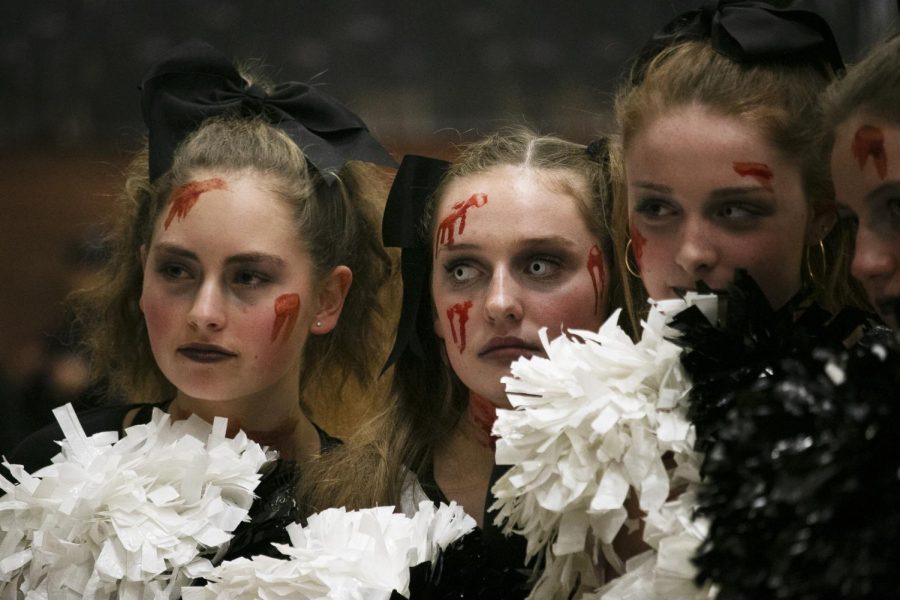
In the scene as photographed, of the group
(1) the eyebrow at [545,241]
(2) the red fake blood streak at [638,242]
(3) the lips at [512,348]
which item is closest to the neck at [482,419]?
(3) the lips at [512,348]

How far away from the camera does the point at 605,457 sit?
1.17 meters

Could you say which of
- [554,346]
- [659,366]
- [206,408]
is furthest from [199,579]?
[659,366]

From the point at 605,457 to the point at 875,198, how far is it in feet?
1.26

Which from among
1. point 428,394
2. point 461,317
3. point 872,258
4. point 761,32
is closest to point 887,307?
point 872,258

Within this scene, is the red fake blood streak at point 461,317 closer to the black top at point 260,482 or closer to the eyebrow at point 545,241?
the eyebrow at point 545,241

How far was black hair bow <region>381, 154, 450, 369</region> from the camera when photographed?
1.71m

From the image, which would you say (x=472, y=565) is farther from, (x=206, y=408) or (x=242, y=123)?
(x=242, y=123)

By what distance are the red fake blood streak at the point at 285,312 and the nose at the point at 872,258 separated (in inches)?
34.5

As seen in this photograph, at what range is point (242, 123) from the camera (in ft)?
5.93

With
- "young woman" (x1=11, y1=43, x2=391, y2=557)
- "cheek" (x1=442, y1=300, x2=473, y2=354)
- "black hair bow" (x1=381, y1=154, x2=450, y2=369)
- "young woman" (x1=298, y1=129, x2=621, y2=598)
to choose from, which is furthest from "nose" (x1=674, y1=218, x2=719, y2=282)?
"young woman" (x1=11, y1=43, x2=391, y2=557)

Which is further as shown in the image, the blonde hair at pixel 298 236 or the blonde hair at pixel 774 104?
the blonde hair at pixel 298 236

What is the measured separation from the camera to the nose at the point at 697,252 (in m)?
1.28

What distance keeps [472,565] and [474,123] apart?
98 centimetres

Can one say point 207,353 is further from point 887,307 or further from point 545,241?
point 887,307
